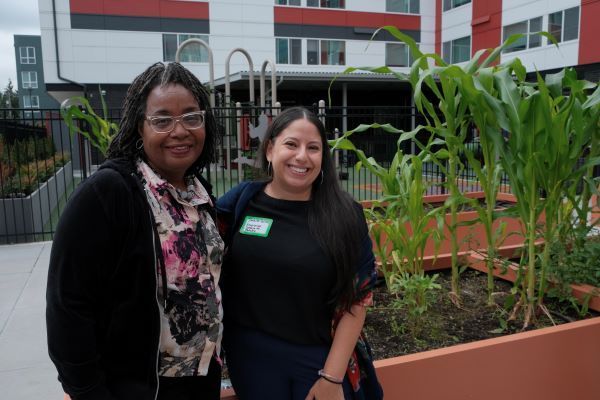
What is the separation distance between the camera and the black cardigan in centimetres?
A: 127

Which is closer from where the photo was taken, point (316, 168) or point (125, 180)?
point (125, 180)

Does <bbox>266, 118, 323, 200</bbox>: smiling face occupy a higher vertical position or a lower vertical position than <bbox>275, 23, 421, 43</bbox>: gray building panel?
lower

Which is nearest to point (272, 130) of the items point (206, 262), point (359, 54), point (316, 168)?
point (316, 168)

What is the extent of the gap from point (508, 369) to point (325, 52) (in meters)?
22.6

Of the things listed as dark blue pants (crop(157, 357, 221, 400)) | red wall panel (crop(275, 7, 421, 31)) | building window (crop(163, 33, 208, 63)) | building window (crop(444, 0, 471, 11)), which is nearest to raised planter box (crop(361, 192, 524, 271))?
dark blue pants (crop(157, 357, 221, 400))

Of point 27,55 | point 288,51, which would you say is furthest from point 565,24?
point 27,55

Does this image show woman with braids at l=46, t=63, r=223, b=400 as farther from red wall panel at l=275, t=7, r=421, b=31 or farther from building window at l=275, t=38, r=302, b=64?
red wall panel at l=275, t=7, r=421, b=31

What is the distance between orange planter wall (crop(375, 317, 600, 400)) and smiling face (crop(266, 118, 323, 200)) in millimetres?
928

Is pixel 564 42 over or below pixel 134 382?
over

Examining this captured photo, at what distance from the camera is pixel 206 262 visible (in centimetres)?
152

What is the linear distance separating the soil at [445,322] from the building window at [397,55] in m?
22.7

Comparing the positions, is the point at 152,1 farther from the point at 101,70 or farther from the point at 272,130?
the point at 272,130

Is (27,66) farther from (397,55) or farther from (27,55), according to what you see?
(397,55)

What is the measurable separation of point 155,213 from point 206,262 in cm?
23
